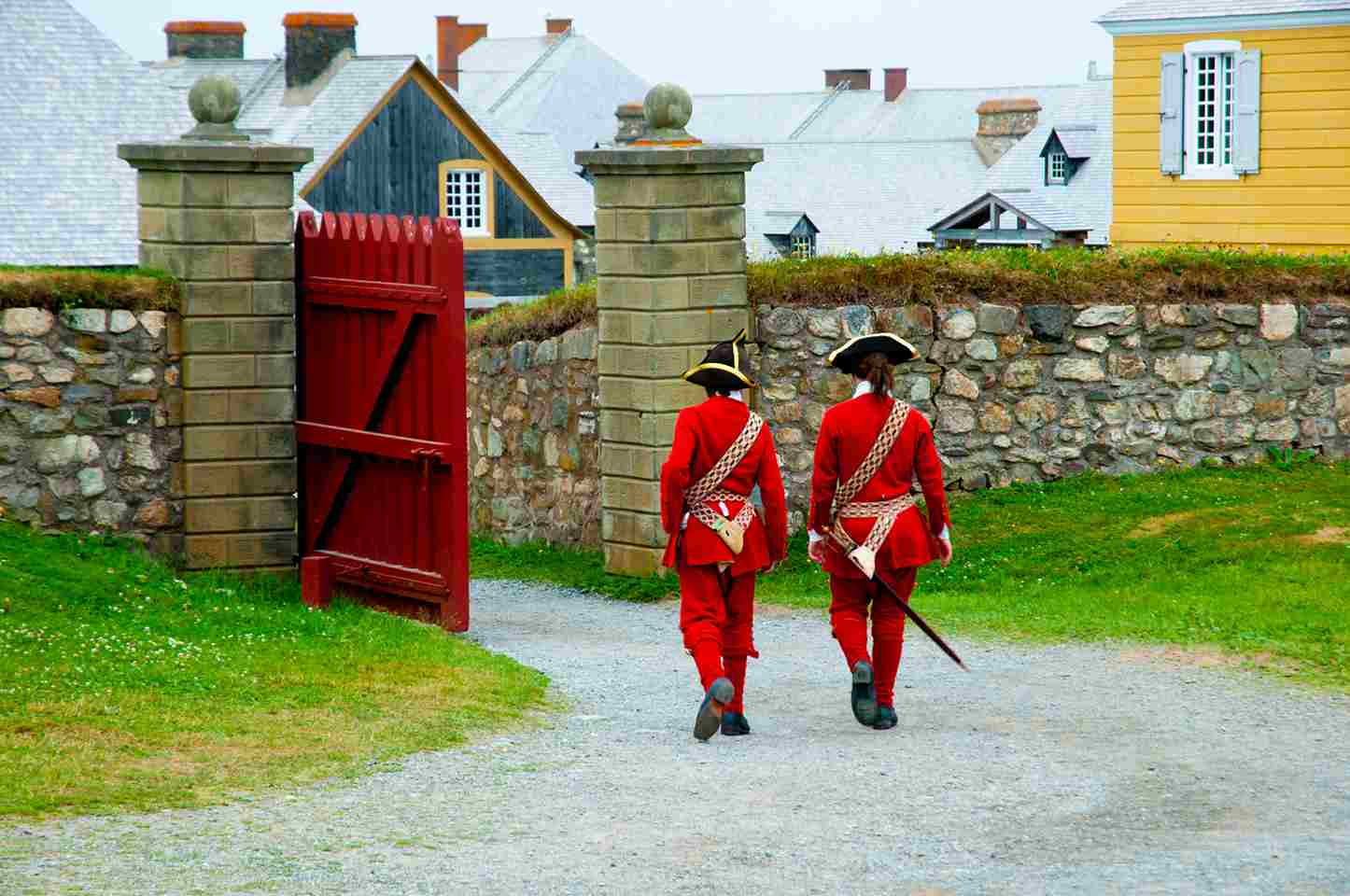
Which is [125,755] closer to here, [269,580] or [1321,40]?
[269,580]

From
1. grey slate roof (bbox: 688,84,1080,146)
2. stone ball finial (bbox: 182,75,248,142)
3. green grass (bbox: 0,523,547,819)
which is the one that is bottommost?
green grass (bbox: 0,523,547,819)

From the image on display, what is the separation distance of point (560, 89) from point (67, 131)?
42.1m

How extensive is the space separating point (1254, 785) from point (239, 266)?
7296 millimetres

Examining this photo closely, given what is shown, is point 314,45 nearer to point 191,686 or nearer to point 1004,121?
point 1004,121

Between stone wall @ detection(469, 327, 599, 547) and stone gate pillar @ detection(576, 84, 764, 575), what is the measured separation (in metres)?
0.85

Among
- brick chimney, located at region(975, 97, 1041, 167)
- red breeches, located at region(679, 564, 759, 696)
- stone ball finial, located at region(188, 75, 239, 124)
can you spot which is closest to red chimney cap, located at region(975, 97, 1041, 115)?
brick chimney, located at region(975, 97, 1041, 167)

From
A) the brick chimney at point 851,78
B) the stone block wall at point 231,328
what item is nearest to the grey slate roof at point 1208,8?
the stone block wall at point 231,328

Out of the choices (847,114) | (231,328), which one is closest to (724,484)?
(231,328)

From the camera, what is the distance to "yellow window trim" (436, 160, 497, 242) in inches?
1804

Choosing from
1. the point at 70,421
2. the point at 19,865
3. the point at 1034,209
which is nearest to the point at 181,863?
the point at 19,865

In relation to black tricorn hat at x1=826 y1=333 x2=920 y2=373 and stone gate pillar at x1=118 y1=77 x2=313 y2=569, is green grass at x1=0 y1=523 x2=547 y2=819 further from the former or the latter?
black tricorn hat at x1=826 y1=333 x2=920 y2=373

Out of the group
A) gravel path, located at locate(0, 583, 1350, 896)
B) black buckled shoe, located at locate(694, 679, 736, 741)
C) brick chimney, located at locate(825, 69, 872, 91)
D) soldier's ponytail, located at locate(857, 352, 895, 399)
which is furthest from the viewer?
brick chimney, located at locate(825, 69, 872, 91)

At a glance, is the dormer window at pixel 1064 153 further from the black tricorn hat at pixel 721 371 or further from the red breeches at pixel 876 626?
the red breeches at pixel 876 626

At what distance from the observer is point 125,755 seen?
8117 mm
